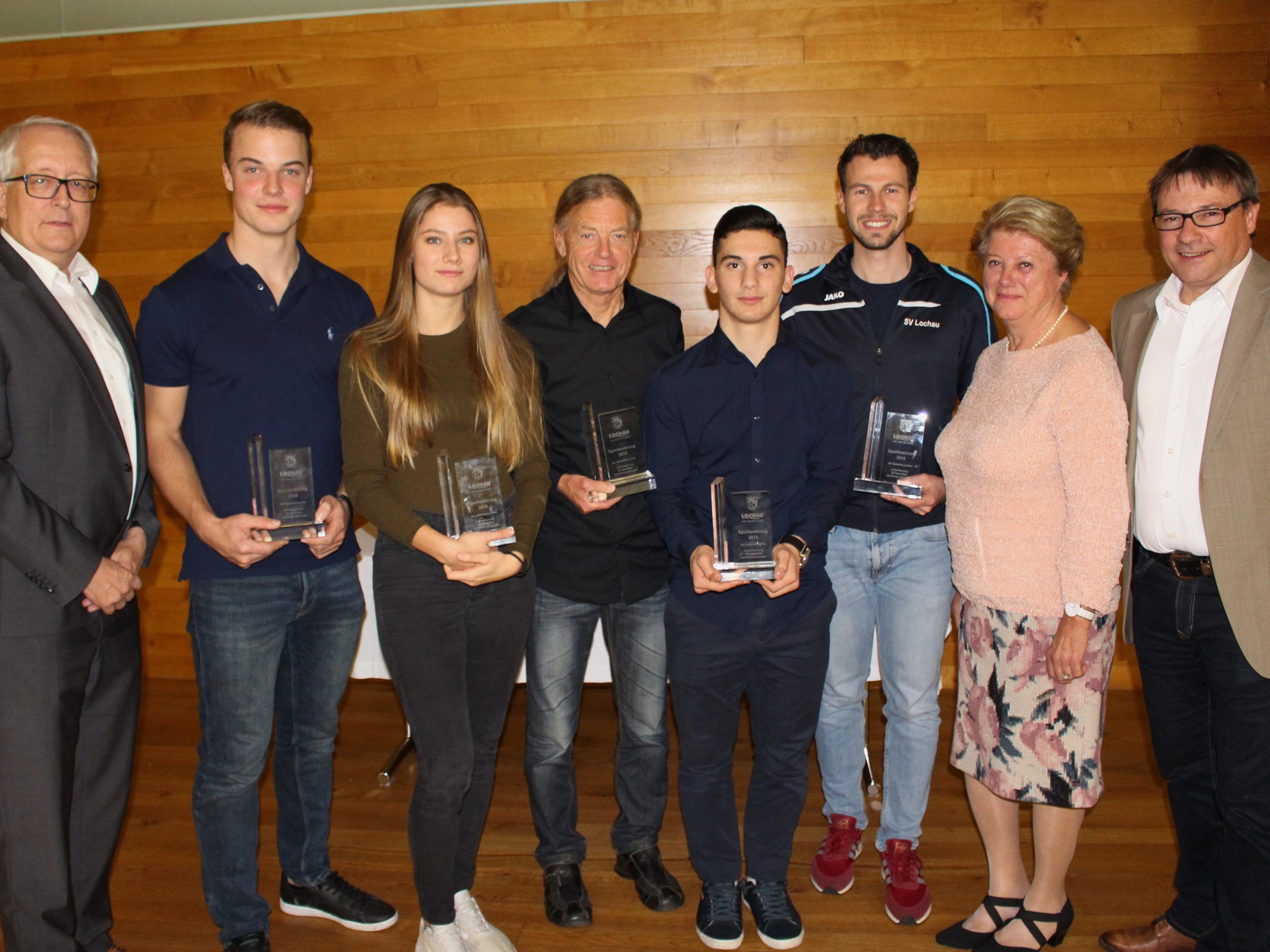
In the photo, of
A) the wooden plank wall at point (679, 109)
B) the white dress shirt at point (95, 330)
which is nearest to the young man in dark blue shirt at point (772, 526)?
the white dress shirt at point (95, 330)

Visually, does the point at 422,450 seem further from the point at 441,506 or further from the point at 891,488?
the point at 891,488

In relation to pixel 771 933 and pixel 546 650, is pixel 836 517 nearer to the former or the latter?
pixel 546 650

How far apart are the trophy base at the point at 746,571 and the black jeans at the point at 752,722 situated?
0.51 ft

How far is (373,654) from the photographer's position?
11.6 ft

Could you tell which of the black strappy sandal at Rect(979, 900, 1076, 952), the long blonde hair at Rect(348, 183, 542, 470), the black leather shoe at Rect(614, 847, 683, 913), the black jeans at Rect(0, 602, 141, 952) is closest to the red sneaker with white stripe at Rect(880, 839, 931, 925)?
the black strappy sandal at Rect(979, 900, 1076, 952)

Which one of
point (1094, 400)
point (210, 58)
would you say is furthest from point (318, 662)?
point (210, 58)

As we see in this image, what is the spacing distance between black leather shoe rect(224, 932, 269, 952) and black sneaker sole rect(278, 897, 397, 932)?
0.75 feet

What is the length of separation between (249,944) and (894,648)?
1.91 meters

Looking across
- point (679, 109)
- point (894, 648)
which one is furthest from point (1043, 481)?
point (679, 109)

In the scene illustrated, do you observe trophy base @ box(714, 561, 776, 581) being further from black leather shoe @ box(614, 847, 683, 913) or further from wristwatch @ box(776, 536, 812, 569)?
black leather shoe @ box(614, 847, 683, 913)

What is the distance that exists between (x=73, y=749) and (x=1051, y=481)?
2.37 metres

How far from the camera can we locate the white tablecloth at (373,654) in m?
3.50

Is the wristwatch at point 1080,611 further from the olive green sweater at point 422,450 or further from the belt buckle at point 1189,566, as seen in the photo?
the olive green sweater at point 422,450

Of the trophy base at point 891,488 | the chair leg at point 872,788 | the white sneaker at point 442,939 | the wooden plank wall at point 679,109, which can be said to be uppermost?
the wooden plank wall at point 679,109
